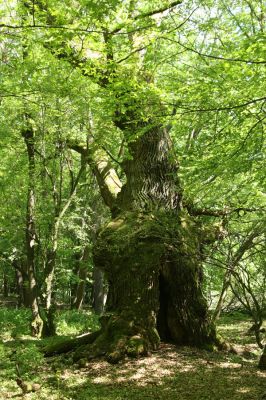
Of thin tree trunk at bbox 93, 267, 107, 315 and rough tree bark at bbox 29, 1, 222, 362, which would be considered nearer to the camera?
rough tree bark at bbox 29, 1, 222, 362

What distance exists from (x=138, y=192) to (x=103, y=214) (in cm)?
738

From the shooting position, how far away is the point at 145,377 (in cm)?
604

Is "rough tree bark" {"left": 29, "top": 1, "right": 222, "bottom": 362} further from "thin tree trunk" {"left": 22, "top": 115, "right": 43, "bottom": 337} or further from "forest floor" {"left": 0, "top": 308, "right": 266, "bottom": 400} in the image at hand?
"thin tree trunk" {"left": 22, "top": 115, "right": 43, "bottom": 337}

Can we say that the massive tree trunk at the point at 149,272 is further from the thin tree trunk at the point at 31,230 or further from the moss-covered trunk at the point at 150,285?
the thin tree trunk at the point at 31,230

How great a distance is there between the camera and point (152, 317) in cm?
754

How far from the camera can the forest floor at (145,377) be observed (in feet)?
17.5

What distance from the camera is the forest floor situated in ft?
17.5

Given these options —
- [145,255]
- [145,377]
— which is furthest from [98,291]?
[145,377]

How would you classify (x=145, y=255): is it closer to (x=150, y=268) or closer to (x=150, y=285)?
(x=150, y=268)

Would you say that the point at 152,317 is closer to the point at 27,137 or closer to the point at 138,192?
the point at 138,192

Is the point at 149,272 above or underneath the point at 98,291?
above

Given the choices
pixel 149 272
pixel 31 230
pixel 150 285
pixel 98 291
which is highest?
pixel 31 230

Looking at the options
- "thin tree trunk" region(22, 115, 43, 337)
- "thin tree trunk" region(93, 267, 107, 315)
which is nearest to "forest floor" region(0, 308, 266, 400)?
"thin tree trunk" region(22, 115, 43, 337)

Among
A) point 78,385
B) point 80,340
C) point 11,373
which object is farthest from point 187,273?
point 11,373
